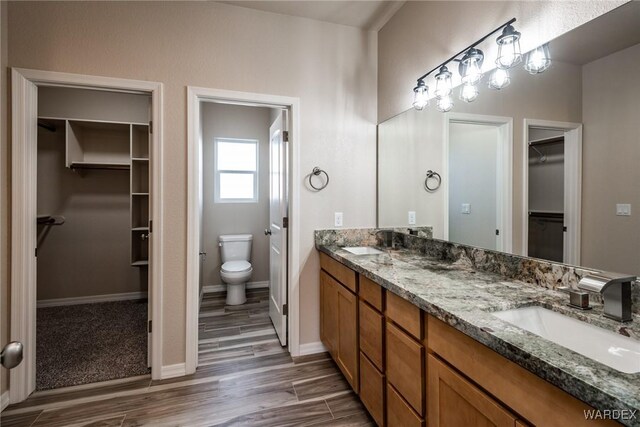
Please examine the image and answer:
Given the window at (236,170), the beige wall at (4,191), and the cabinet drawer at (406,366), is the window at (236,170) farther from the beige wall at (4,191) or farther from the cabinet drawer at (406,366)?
the cabinet drawer at (406,366)

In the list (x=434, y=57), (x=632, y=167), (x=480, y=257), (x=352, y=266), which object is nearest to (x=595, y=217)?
(x=632, y=167)

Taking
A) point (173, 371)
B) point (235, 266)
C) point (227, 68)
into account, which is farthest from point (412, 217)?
point (235, 266)

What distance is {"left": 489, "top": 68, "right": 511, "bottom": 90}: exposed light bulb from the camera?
1.43 metres

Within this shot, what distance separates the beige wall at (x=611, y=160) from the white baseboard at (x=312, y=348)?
189 centimetres

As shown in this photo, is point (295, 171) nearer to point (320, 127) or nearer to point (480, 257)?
point (320, 127)

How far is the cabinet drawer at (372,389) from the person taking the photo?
1475mm

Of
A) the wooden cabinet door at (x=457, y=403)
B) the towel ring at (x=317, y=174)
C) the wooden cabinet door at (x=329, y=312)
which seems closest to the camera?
the wooden cabinet door at (x=457, y=403)

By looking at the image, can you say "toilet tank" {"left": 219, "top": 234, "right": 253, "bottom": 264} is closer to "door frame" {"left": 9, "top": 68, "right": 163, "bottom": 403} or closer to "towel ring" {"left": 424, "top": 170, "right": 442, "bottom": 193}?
"door frame" {"left": 9, "top": 68, "right": 163, "bottom": 403}

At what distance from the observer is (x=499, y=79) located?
145 cm

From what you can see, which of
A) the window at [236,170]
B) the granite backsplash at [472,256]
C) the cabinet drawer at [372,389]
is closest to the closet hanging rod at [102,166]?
the window at [236,170]

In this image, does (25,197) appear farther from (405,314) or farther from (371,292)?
(405,314)

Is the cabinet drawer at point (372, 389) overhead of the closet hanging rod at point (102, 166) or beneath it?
beneath

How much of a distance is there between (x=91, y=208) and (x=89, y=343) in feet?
5.43

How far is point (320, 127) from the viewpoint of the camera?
2.42 metres
